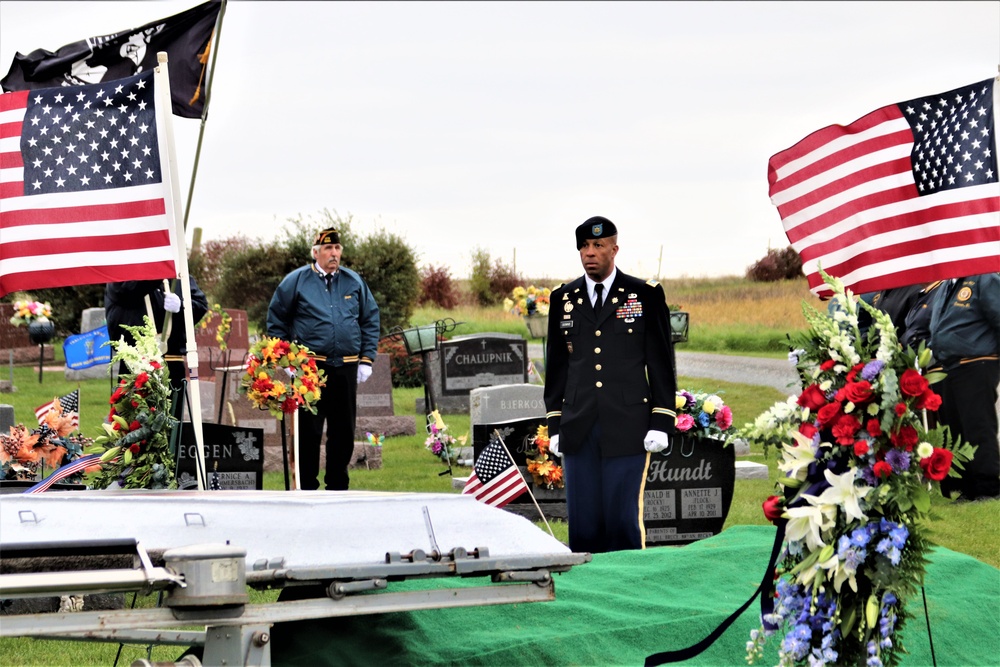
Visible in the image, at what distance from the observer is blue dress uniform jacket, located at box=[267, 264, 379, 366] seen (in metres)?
9.49

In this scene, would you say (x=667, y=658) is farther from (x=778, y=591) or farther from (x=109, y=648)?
(x=109, y=648)

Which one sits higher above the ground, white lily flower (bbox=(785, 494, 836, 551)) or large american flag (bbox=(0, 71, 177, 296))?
large american flag (bbox=(0, 71, 177, 296))

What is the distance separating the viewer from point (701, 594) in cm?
556

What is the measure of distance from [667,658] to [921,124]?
12.5 ft

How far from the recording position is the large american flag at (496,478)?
8430 millimetres

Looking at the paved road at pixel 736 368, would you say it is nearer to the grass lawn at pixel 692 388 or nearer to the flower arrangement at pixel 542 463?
the grass lawn at pixel 692 388

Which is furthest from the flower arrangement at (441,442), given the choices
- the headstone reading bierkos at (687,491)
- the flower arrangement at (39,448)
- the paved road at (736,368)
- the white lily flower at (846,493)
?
the white lily flower at (846,493)

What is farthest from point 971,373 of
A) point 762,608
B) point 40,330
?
point 40,330

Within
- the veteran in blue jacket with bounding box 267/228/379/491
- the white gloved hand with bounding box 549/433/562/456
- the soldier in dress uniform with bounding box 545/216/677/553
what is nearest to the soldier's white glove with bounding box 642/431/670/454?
the soldier in dress uniform with bounding box 545/216/677/553

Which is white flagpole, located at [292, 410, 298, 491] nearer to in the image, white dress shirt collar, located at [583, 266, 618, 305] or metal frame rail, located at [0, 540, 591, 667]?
white dress shirt collar, located at [583, 266, 618, 305]

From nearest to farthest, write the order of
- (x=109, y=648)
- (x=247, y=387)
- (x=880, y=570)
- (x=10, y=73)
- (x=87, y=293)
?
(x=880, y=570) → (x=109, y=648) → (x=10, y=73) → (x=247, y=387) → (x=87, y=293)

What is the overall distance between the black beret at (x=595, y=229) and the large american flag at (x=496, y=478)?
2478mm

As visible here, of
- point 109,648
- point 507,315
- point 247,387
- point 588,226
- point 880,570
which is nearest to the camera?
point 880,570

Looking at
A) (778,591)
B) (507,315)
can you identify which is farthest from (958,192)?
(507,315)
